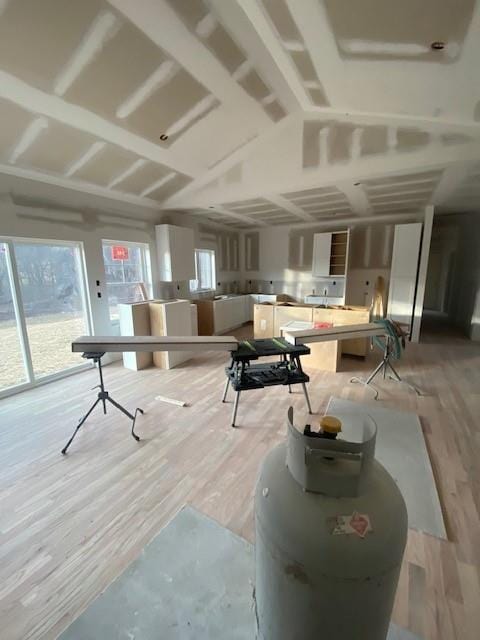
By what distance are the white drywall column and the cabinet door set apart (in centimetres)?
194

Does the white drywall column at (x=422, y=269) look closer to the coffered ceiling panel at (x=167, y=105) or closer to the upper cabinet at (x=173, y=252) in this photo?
the upper cabinet at (x=173, y=252)

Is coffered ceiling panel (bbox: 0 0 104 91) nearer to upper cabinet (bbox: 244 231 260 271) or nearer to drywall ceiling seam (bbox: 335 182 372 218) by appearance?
drywall ceiling seam (bbox: 335 182 372 218)

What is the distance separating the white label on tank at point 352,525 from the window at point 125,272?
454cm

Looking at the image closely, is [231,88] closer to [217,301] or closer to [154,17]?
[154,17]

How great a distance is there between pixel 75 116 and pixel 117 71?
63 centimetres

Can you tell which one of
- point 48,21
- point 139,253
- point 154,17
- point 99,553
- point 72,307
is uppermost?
point 154,17

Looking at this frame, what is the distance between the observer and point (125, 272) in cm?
482

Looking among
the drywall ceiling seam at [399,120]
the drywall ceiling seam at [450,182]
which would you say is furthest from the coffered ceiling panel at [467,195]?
the drywall ceiling seam at [399,120]

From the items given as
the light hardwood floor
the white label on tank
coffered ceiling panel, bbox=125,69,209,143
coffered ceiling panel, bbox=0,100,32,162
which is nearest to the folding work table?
the light hardwood floor

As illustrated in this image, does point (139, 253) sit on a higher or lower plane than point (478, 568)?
higher

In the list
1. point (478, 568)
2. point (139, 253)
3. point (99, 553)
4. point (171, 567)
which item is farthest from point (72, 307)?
point (478, 568)

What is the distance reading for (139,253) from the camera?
5.01m

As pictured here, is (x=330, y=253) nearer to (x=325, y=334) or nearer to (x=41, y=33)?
(x=325, y=334)

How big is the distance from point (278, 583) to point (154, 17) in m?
3.22
